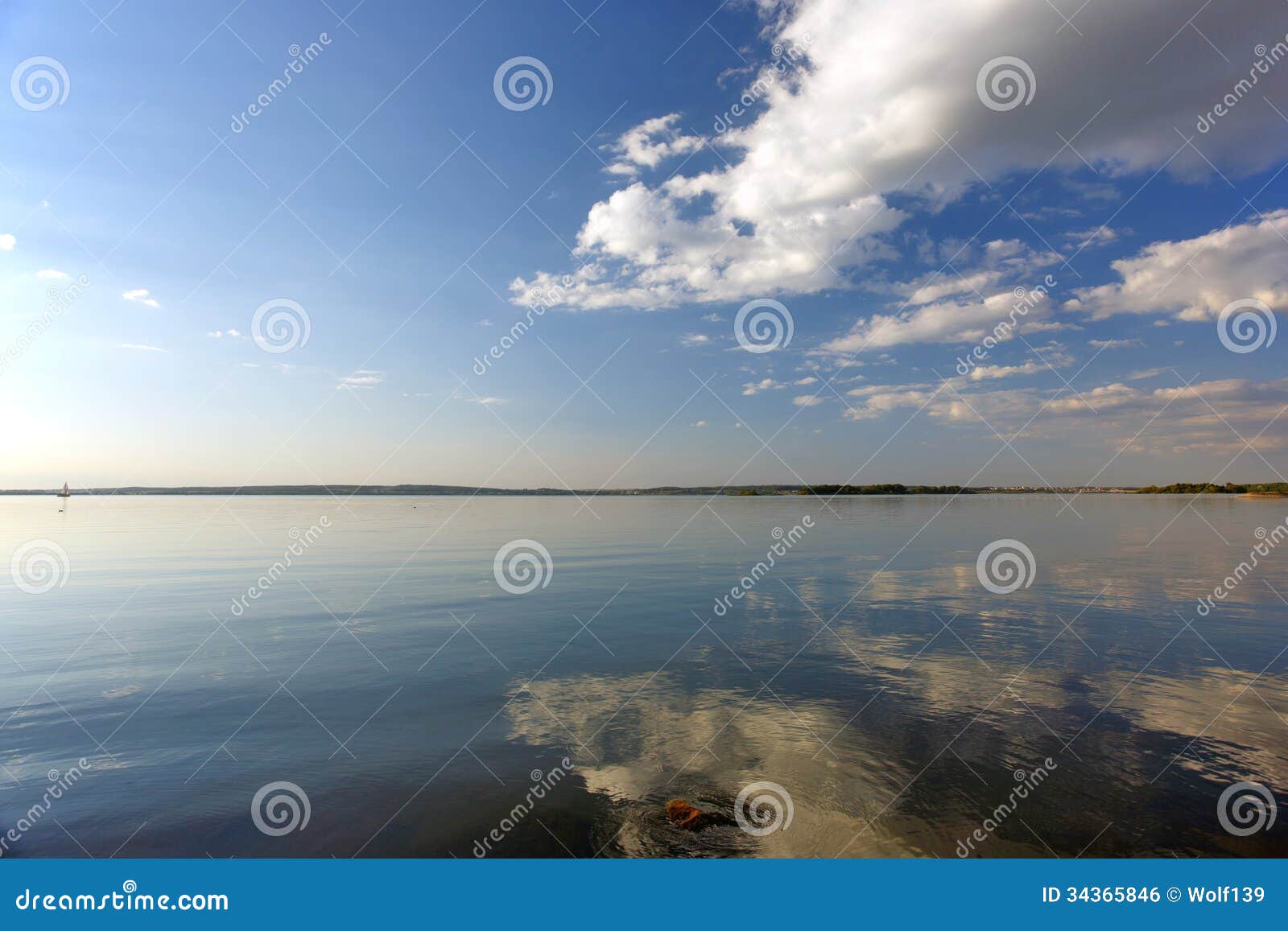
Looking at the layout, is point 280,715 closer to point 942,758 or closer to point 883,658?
point 942,758

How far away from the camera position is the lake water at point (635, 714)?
25.6ft

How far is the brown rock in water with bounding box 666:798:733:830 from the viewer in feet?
25.3

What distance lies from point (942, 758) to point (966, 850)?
2.24 m

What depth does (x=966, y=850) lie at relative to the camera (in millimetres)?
7457

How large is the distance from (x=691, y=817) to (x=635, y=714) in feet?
11.9

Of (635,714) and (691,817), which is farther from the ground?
(635,714)

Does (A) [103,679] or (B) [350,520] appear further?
(B) [350,520]

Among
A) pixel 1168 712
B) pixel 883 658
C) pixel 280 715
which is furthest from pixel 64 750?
pixel 1168 712

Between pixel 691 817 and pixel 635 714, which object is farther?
pixel 635 714

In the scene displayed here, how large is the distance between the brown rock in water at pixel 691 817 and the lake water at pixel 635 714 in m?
0.12

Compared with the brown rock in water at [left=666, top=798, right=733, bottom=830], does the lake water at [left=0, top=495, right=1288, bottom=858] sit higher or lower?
higher

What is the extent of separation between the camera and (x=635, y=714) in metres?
11.3

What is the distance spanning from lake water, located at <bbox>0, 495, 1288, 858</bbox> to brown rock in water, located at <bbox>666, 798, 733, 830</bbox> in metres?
0.12

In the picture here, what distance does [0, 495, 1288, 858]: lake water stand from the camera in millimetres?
7809
